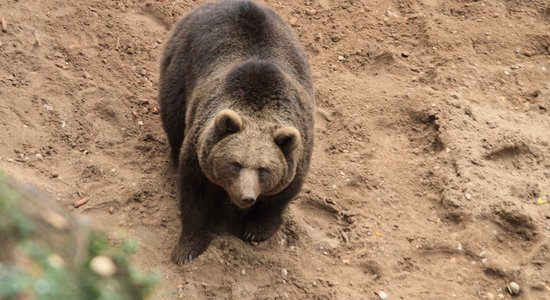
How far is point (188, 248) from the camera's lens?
5.91 m

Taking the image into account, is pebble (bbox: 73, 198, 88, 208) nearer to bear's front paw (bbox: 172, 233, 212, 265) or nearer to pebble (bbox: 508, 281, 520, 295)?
bear's front paw (bbox: 172, 233, 212, 265)

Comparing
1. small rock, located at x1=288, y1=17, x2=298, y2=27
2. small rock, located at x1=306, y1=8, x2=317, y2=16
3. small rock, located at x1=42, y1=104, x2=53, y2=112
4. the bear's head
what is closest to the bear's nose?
the bear's head

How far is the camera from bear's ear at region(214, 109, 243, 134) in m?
5.00

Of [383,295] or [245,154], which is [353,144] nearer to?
[383,295]

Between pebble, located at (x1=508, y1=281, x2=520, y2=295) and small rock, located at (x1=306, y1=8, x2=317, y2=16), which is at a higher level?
small rock, located at (x1=306, y1=8, x2=317, y2=16)

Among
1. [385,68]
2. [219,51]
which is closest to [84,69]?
[219,51]

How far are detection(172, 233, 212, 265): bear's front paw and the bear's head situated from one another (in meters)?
0.85

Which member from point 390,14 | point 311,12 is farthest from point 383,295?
point 390,14

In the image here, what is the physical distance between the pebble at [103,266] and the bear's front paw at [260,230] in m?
3.92

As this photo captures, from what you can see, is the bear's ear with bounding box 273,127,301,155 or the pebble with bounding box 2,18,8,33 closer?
the bear's ear with bounding box 273,127,301,155

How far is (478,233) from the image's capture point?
636 centimetres

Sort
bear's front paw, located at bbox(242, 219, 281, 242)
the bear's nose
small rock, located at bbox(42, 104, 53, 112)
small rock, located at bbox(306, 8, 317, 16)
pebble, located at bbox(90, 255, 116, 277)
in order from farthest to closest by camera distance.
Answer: small rock, located at bbox(306, 8, 317, 16), small rock, located at bbox(42, 104, 53, 112), bear's front paw, located at bbox(242, 219, 281, 242), the bear's nose, pebble, located at bbox(90, 255, 116, 277)

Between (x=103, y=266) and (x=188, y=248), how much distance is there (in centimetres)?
373

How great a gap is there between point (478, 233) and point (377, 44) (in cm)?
325
